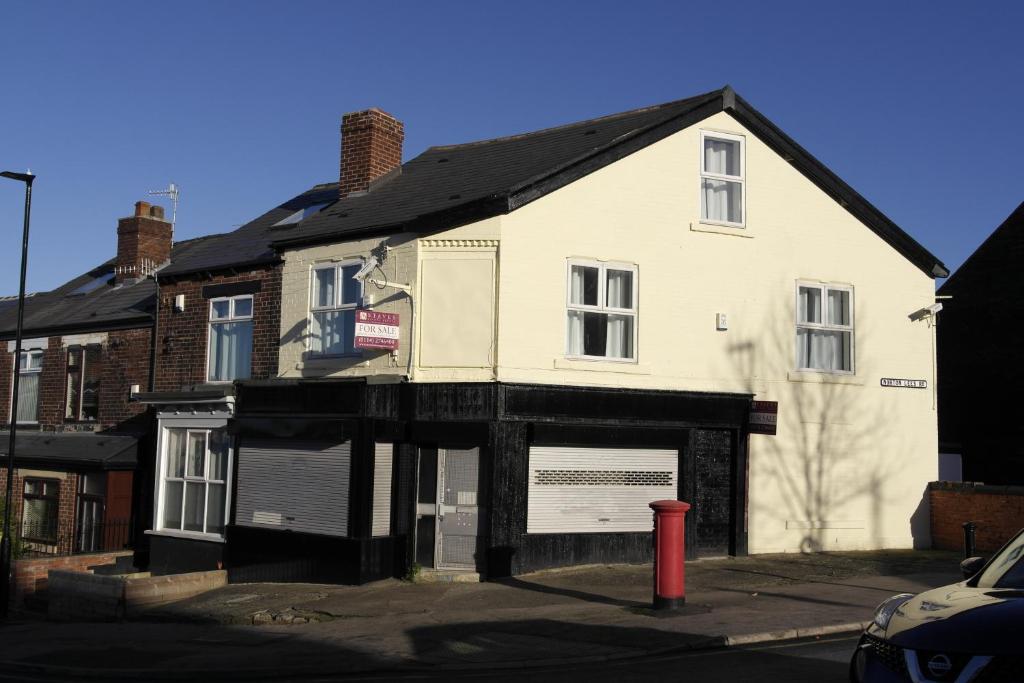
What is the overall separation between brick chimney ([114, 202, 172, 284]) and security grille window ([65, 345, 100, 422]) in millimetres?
3233

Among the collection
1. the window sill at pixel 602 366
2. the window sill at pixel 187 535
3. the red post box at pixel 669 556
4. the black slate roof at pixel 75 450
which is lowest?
the window sill at pixel 187 535

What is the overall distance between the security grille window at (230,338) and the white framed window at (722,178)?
9226 mm

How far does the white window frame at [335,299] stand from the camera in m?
18.1

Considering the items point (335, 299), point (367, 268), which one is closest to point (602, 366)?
point (367, 268)

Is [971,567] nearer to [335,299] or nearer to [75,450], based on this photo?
[335,299]

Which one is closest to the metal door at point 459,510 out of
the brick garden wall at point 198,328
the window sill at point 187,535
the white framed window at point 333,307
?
the white framed window at point 333,307

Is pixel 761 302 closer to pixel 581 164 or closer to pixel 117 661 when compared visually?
pixel 581 164

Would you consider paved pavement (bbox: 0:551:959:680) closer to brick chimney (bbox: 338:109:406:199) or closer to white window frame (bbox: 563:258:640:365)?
white window frame (bbox: 563:258:640:365)

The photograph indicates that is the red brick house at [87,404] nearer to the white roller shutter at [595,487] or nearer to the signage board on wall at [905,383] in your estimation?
the white roller shutter at [595,487]

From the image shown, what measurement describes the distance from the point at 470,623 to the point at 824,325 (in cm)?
1008

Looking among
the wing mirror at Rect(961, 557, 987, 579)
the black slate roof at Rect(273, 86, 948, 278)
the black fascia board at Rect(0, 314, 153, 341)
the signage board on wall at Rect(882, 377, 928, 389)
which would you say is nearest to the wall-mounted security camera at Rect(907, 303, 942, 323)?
the black slate roof at Rect(273, 86, 948, 278)

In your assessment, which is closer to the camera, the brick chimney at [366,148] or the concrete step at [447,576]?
the concrete step at [447,576]

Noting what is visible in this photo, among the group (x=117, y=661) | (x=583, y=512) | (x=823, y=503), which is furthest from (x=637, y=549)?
(x=117, y=661)

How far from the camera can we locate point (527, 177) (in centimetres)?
1691
